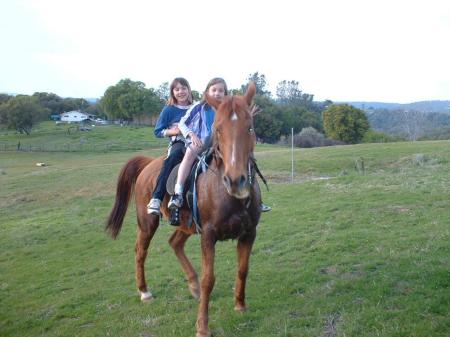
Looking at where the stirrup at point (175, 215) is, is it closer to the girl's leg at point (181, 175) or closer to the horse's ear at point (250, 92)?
the girl's leg at point (181, 175)

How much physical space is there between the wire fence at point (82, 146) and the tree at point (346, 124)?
80.2 feet

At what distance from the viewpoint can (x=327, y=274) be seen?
6613mm

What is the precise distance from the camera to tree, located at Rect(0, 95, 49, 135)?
73.8 metres

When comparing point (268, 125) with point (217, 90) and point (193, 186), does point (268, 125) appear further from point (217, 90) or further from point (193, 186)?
point (193, 186)

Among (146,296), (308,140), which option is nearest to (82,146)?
(308,140)

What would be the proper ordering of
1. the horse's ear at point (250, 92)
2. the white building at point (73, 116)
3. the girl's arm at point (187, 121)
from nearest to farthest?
the horse's ear at point (250, 92) → the girl's arm at point (187, 121) → the white building at point (73, 116)

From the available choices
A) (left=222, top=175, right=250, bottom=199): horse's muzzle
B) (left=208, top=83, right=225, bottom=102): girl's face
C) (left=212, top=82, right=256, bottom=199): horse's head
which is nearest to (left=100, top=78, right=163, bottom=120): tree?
(left=208, top=83, right=225, bottom=102): girl's face

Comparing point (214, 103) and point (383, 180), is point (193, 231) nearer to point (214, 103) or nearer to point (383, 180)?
point (214, 103)

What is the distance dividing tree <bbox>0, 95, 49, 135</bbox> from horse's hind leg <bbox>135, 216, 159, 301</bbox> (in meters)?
75.0

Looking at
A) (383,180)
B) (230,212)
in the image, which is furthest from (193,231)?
(383,180)

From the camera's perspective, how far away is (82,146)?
203ft

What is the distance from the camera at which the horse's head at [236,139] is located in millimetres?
4262

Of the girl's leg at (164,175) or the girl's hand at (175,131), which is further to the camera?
the girl's hand at (175,131)

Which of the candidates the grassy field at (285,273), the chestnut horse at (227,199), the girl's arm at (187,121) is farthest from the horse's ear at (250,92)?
the grassy field at (285,273)
